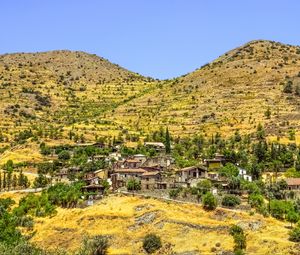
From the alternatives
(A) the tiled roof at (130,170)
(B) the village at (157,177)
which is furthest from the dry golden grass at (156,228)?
(A) the tiled roof at (130,170)

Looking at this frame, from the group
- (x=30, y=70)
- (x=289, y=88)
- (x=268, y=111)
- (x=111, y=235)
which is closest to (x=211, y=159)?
(x=111, y=235)

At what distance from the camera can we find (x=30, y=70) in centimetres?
19800

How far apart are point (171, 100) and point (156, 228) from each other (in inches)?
3388

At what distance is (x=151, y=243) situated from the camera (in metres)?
67.7

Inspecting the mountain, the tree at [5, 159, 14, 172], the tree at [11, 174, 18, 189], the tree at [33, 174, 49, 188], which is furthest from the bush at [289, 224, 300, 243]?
the mountain

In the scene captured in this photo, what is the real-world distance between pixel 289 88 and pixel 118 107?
4135 cm

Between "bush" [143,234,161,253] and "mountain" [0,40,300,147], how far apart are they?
187ft

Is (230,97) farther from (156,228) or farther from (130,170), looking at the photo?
(156,228)

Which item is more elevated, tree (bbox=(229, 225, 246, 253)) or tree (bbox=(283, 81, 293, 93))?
tree (bbox=(283, 81, 293, 93))

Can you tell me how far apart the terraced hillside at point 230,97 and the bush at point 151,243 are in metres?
57.7

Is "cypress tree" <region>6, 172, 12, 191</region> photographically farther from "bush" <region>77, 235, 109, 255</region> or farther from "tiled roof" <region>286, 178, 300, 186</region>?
"tiled roof" <region>286, 178, 300, 186</region>

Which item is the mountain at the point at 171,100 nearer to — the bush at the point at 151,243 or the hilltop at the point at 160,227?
the hilltop at the point at 160,227

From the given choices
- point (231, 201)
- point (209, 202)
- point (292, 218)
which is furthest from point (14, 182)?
point (292, 218)

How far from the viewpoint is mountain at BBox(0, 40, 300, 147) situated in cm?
13188
